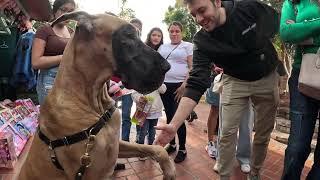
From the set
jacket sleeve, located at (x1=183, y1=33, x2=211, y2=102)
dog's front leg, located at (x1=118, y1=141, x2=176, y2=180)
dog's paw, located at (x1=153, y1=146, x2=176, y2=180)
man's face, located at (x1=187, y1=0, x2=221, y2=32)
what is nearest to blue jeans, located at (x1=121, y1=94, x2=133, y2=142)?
jacket sleeve, located at (x1=183, y1=33, x2=211, y2=102)

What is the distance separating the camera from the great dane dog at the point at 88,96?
2.13 m

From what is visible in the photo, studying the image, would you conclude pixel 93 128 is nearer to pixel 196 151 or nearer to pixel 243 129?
pixel 243 129

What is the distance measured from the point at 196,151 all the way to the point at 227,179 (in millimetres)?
2133

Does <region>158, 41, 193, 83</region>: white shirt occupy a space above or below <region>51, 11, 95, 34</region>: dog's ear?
below

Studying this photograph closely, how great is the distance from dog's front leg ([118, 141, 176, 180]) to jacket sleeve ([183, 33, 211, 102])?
0.61m

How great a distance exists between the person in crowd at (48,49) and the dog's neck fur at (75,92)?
105 centimetres

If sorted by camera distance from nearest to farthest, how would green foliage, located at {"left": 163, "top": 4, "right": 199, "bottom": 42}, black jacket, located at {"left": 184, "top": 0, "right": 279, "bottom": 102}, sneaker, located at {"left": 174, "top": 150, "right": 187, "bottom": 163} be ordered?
1. black jacket, located at {"left": 184, "top": 0, "right": 279, "bottom": 102}
2. sneaker, located at {"left": 174, "top": 150, "right": 187, "bottom": 163}
3. green foliage, located at {"left": 163, "top": 4, "right": 199, "bottom": 42}

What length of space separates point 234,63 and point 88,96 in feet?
4.68

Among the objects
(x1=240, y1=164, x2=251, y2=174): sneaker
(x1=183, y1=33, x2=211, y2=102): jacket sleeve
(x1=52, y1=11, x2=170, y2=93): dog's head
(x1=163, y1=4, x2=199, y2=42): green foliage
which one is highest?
(x1=52, y1=11, x2=170, y2=93): dog's head

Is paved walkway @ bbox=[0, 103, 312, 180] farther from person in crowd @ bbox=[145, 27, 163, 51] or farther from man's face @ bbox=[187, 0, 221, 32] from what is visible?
man's face @ bbox=[187, 0, 221, 32]

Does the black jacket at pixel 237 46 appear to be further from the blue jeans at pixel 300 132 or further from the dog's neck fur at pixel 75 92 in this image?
→ the dog's neck fur at pixel 75 92

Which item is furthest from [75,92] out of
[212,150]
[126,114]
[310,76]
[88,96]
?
[212,150]

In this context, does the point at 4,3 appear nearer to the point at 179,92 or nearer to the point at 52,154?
the point at 52,154

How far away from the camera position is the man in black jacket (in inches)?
113
